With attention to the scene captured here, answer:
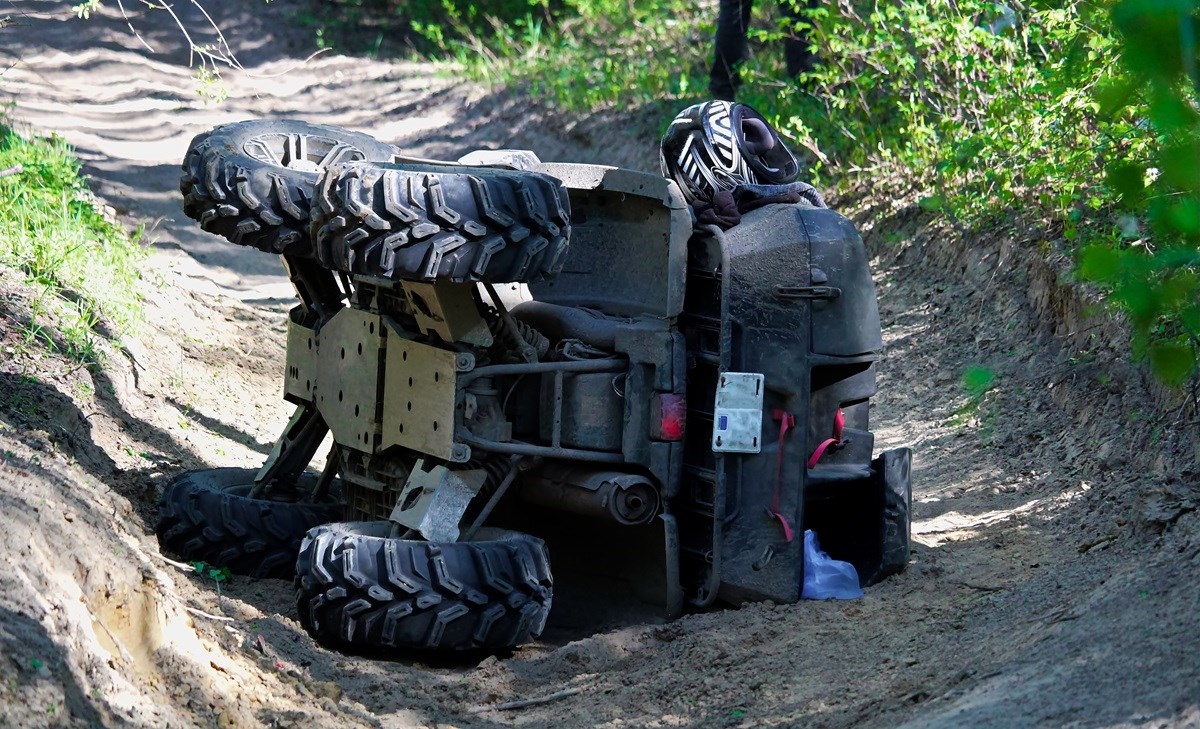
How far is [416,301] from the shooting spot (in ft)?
17.4

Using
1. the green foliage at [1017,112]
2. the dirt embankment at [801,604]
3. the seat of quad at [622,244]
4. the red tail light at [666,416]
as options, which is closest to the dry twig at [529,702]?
the dirt embankment at [801,604]

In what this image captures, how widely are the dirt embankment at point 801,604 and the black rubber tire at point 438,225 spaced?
49.9 inches

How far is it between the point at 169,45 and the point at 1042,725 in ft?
62.1

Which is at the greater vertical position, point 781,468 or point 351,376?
point 351,376

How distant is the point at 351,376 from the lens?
5.70 m

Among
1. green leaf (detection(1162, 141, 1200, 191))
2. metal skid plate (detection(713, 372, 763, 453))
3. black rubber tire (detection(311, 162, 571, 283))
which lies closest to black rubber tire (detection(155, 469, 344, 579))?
black rubber tire (detection(311, 162, 571, 283))

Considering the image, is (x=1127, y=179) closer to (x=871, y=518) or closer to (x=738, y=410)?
(x=738, y=410)

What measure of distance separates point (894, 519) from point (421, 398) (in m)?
1.93

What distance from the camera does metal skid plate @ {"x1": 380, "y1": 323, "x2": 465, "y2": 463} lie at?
5.23 m

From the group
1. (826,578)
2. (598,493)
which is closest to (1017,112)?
(826,578)

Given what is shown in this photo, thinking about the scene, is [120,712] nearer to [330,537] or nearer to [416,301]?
[330,537]

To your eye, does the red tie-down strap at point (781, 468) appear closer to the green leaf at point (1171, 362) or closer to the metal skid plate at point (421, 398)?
the metal skid plate at point (421, 398)

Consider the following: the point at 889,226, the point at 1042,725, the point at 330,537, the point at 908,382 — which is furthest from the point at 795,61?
the point at 1042,725

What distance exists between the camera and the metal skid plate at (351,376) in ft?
18.3
